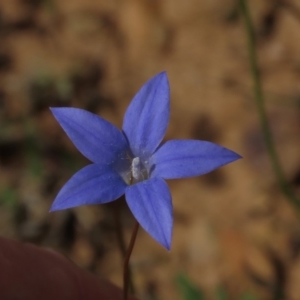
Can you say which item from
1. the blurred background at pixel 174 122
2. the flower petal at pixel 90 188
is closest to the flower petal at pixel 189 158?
the flower petal at pixel 90 188

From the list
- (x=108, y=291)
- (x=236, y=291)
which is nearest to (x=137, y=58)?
(x=236, y=291)

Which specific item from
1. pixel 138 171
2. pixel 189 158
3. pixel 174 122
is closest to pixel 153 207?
pixel 189 158

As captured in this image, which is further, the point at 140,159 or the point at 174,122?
the point at 174,122

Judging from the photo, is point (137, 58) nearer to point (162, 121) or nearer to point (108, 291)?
point (108, 291)

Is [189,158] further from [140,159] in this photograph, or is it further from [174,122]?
[174,122]

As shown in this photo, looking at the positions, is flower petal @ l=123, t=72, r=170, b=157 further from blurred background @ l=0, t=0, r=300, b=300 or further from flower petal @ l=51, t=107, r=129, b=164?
blurred background @ l=0, t=0, r=300, b=300

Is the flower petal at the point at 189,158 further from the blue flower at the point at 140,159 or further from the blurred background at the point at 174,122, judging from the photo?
the blurred background at the point at 174,122

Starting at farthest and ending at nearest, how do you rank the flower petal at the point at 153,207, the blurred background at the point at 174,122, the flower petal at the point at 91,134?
1. the blurred background at the point at 174,122
2. the flower petal at the point at 91,134
3. the flower petal at the point at 153,207
